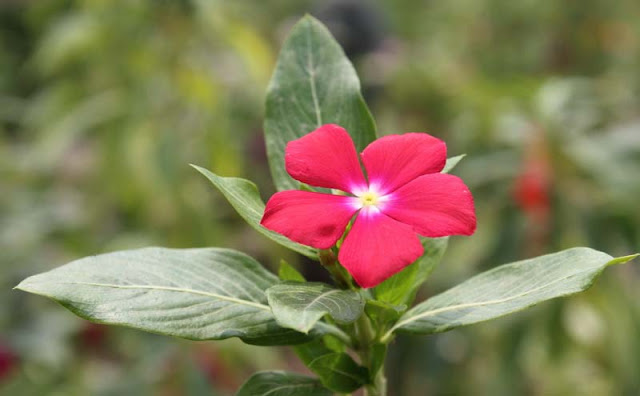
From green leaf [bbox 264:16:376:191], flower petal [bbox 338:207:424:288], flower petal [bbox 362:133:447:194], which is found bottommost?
flower petal [bbox 338:207:424:288]

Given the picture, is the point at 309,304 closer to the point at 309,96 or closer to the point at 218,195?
the point at 309,96

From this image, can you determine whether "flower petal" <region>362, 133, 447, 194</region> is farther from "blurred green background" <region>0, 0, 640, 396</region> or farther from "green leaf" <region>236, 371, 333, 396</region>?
"blurred green background" <region>0, 0, 640, 396</region>

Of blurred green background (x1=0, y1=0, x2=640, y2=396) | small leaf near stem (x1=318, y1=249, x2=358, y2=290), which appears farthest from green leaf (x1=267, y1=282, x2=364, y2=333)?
blurred green background (x1=0, y1=0, x2=640, y2=396)

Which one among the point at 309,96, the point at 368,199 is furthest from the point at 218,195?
the point at 368,199

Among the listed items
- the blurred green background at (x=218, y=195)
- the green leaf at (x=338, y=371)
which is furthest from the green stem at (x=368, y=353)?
the blurred green background at (x=218, y=195)

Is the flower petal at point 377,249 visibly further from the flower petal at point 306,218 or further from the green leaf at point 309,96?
the green leaf at point 309,96

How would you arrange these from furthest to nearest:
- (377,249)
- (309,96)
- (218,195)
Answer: (218,195) → (309,96) → (377,249)
